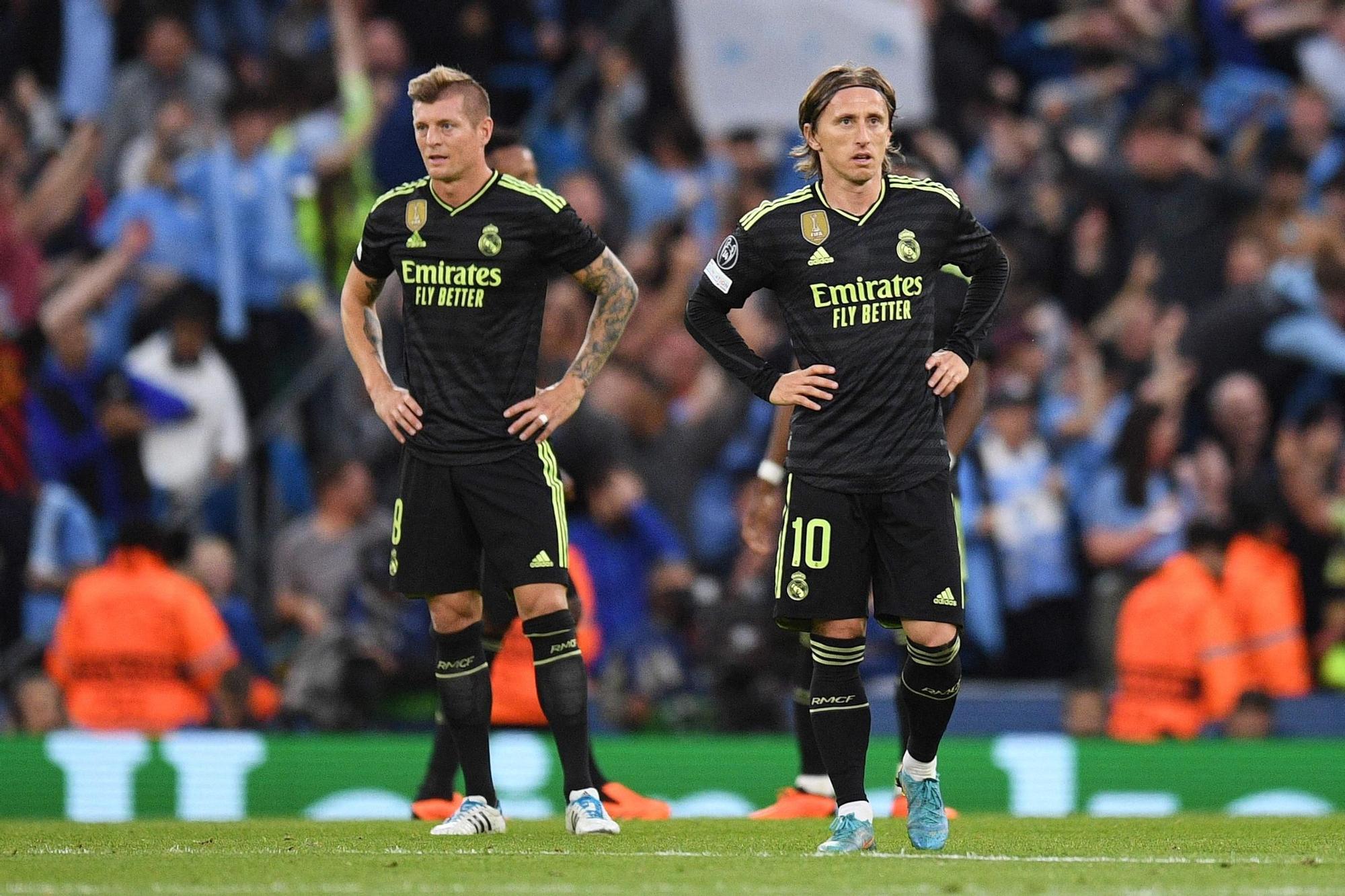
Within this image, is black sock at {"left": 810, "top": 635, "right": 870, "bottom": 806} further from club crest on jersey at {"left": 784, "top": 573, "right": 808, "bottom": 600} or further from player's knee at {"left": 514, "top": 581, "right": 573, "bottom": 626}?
player's knee at {"left": 514, "top": 581, "right": 573, "bottom": 626}

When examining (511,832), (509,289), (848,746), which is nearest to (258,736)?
(511,832)

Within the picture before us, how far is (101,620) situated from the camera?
11.1 meters

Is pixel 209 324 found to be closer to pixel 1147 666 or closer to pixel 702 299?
pixel 1147 666

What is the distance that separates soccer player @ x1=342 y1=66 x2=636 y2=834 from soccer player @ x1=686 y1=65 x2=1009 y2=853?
927mm

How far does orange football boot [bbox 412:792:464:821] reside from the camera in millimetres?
8633

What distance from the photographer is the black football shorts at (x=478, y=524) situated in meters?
7.45

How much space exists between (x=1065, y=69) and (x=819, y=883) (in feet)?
38.8

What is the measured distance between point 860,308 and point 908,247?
9.8 inches

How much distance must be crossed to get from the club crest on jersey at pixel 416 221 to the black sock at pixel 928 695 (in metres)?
2.25

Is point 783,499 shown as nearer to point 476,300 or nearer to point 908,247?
point 476,300

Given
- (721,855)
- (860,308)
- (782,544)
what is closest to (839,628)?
(782,544)

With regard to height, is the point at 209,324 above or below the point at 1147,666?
above

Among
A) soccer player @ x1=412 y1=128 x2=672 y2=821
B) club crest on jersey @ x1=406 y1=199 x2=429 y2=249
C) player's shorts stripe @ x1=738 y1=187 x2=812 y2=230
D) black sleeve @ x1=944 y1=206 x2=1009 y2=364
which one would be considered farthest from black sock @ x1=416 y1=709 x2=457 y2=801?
black sleeve @ x1=944 y1=206 x2=1009 y2=364

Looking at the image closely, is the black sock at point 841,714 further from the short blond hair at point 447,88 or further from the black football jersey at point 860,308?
the short blond hair at point 447,88
